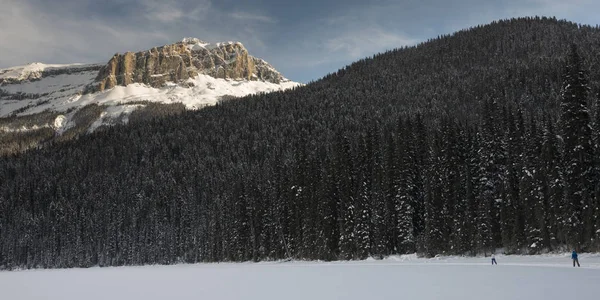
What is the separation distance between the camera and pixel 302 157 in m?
77.4

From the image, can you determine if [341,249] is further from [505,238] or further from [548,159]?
[548,159]

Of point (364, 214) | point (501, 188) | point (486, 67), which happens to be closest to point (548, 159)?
point (501, 188)

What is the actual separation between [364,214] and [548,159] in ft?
73.6

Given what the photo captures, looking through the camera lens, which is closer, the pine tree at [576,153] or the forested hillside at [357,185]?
the pine tree at [576,153]

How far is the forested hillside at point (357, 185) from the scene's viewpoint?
44.9 m

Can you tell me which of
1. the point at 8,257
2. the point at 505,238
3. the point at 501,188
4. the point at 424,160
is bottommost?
the point at 8,257

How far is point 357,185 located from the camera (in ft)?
216

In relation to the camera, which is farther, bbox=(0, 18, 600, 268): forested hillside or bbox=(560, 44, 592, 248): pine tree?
bbox=(0, 18, 600, 268): forested hillside

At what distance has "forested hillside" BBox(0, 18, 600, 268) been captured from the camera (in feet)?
147

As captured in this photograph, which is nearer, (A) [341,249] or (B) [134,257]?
(A) [341,249]

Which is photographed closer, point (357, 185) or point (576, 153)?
point (576, 153)

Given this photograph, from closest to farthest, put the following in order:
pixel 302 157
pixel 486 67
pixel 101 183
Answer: pixel 302 157, pixel 101 183, pixel 486 67

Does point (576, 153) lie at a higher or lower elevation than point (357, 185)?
higher

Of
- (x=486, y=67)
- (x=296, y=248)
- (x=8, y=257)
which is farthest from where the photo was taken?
(x=486, y=67)
